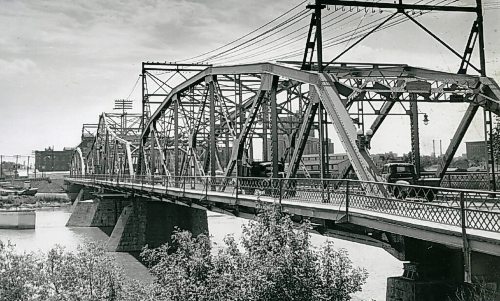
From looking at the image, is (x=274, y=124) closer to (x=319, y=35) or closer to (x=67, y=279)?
(x=319, y=35)

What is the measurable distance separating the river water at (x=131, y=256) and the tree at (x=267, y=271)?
434 cm

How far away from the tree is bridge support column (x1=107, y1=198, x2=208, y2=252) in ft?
106

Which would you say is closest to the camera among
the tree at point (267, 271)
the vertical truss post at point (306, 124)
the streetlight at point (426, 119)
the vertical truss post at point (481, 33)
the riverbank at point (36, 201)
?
the tree at point (267, 271)

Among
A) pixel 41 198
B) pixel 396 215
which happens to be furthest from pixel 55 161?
pixel 396 215

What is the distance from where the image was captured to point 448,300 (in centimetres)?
1477

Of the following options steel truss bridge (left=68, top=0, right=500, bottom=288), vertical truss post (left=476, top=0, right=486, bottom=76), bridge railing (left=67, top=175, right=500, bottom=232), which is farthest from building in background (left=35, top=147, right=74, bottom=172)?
vertical truss post (left=476, top=0, right=486, bottom=76)

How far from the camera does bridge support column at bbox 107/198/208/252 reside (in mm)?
50344

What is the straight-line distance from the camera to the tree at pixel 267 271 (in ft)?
48.9

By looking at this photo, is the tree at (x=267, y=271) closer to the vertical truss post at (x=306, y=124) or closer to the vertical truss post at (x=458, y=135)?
the vertical truss post at (x=306, y=124)

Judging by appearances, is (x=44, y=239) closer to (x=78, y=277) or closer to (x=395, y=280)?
(x=78, y=277)

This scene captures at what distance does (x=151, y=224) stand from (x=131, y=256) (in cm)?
383

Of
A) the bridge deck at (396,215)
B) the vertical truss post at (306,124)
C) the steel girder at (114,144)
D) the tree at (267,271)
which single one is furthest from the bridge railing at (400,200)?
the steel girder at (114,144)

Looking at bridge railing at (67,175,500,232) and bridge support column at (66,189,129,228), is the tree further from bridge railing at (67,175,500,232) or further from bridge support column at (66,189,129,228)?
bridge support column at (66,189,129,228)

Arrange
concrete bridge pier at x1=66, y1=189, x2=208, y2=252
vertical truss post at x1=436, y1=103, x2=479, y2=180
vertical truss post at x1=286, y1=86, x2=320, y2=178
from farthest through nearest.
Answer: concrete bridge pier at x1=66, y1=189, x2=208, y2=252
vertical truss post at x1=436, y1=103, x2=479, y2=180
vertical truss post at x1=286, y1=86, x2=320, y2=178
